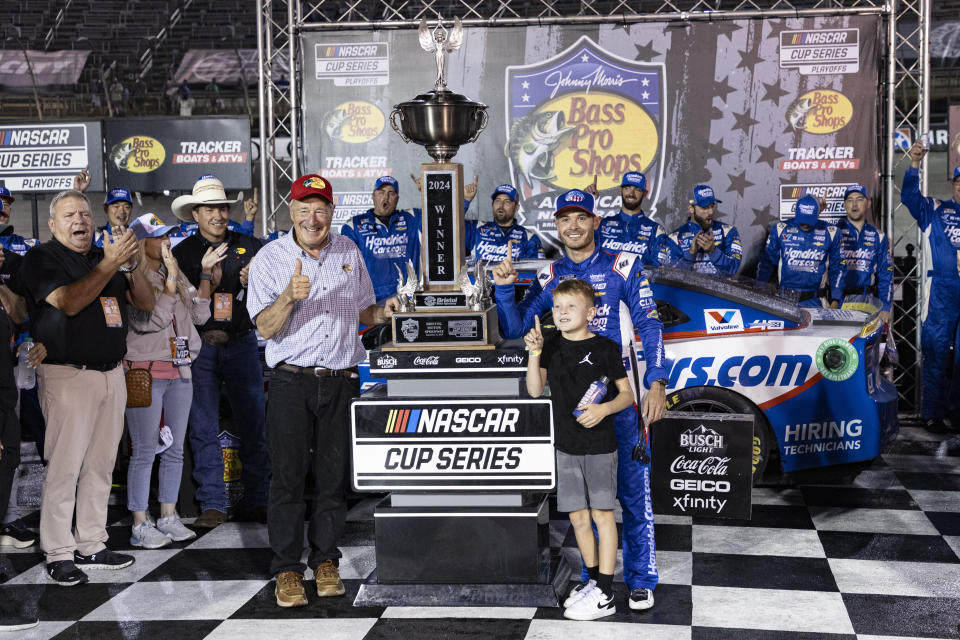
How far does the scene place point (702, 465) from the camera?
16.1ft

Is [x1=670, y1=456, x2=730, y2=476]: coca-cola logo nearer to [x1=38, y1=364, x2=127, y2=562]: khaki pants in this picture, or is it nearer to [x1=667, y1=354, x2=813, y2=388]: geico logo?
[x1=667, y1=354, x2=813, y2=388]: geico logo

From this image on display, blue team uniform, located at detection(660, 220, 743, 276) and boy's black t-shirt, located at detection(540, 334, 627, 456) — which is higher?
blue team uniform, located at detection(660, 220, 743, 276)

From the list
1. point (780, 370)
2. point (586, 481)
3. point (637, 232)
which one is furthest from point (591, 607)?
point (637, 232)

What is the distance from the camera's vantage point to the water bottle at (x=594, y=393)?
3992 mm

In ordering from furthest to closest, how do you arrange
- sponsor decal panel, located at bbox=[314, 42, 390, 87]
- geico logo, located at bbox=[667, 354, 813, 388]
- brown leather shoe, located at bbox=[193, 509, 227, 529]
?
sponsor decal panel, located at bbox=[314, 42, 390, 87], geico logo, located at bbox=[667, 354, 813, 388], brown leather shoe, located at bbox=[193, 509, 227, 529]

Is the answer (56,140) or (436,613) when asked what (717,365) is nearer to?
(436,613)

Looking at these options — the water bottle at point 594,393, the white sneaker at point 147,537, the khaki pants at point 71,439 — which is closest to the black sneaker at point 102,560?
the khaki pants at point 71,439

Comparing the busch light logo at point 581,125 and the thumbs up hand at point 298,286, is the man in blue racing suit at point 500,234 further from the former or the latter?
the thumbs up hand at point 298,286

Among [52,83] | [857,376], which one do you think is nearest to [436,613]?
[857,376]

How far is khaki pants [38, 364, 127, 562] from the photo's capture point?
15.1 ft

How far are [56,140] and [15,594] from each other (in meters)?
6.29

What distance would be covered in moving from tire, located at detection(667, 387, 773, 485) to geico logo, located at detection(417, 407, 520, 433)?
1839 millimetres

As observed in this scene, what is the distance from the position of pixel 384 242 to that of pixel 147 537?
3.55 meters

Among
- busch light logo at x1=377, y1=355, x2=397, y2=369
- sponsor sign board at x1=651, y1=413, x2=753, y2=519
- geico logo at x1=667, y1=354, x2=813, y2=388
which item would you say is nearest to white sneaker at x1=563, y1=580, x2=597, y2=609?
sponsor sign board at x1=651, y1=413, x2=753, y2=519
